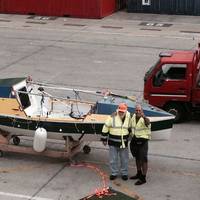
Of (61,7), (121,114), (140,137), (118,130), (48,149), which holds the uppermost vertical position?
(61,7)

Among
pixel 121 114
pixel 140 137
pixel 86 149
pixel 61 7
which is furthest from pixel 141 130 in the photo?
pixel 61 7

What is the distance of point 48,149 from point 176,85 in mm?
4178

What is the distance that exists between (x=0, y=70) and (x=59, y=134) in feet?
29.4

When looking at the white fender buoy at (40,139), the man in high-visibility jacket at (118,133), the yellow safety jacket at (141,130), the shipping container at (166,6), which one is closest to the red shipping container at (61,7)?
the shipping container at (166,6)

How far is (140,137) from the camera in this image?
459 inches

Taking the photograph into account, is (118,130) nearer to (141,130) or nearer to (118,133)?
(118,133)

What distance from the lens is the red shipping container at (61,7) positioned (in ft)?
104

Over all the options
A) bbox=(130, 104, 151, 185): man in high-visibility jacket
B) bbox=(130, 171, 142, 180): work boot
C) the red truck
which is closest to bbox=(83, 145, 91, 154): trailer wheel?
bbox=(130, 171, 142, 180): work boot

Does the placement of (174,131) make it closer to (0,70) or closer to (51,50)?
(0,70)

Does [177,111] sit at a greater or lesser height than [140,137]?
lesser

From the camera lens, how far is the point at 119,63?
22266 millimetres

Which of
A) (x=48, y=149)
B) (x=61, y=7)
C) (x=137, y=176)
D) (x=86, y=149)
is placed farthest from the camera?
(x=61, y=7)

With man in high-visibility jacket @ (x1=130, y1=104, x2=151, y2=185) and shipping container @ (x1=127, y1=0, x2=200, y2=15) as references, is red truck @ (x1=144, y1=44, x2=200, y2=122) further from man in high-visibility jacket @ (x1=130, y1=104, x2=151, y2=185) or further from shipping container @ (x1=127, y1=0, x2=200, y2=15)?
shipping container @ (x1=127, y1=0, x2=200, y2=15)

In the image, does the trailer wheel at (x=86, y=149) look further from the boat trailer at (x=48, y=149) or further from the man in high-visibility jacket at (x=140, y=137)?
the man in high-visibility jacket at (x=140, y=137)
